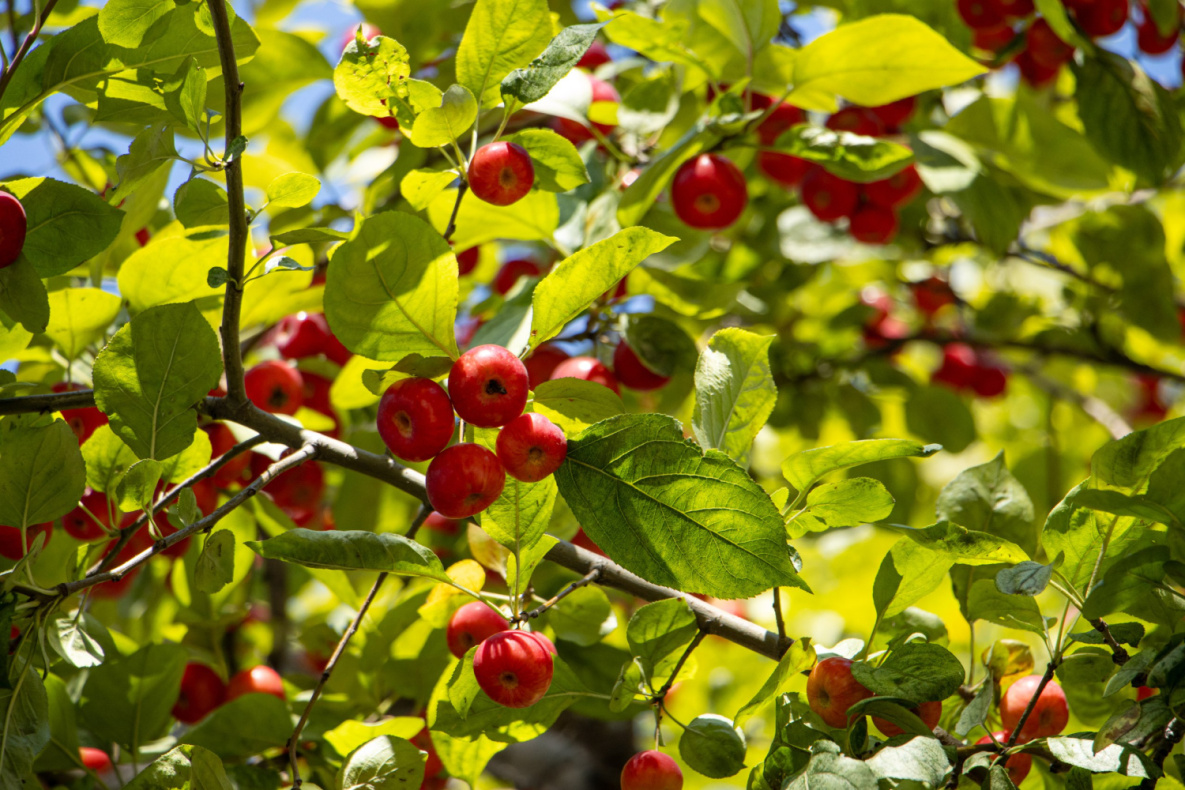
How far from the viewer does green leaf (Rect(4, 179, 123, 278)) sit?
107 cm

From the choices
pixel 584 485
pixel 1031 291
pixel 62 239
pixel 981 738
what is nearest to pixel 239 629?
pixel 62 239

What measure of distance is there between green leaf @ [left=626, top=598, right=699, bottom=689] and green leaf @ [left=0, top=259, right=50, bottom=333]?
2.51ft

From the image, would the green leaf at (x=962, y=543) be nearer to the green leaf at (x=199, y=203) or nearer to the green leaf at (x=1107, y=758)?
the green leaf at (x=1107, y=758)

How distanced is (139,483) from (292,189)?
1.19ft

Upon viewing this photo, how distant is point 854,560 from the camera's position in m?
2.83

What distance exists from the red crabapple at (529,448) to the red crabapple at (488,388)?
15 mm

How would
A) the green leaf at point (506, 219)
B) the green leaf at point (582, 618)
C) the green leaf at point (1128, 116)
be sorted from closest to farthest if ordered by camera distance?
the green leaf at point (582, 618) → the green leaf at point (506, 219) → the green leaf at point (1128, 116)

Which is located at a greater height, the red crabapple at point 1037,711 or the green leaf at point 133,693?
the red crabapple at point 1037,711

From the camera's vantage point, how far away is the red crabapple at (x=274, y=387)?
1.47m

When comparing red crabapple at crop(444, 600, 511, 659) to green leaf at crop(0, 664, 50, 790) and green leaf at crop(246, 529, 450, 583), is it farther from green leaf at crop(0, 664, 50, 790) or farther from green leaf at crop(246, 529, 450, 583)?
green leaf at crop(0, 664, 50, 790)

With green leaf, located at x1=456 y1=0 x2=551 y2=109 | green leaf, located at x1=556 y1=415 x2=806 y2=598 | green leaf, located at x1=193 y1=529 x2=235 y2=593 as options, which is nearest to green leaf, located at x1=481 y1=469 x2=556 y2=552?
green leaf, located at x1=556 y1=415 x2=806 y2=598

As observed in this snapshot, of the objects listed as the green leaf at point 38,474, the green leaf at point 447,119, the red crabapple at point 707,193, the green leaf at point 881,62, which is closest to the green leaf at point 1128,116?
the green leaf at point 881,62

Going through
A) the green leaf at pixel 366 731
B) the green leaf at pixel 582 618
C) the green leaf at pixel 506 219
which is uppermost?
the green leaf at pixel 506 219

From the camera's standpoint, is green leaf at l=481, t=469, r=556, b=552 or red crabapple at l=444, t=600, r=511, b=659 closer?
green leaf at l=481, t=469, r=556, b=552
